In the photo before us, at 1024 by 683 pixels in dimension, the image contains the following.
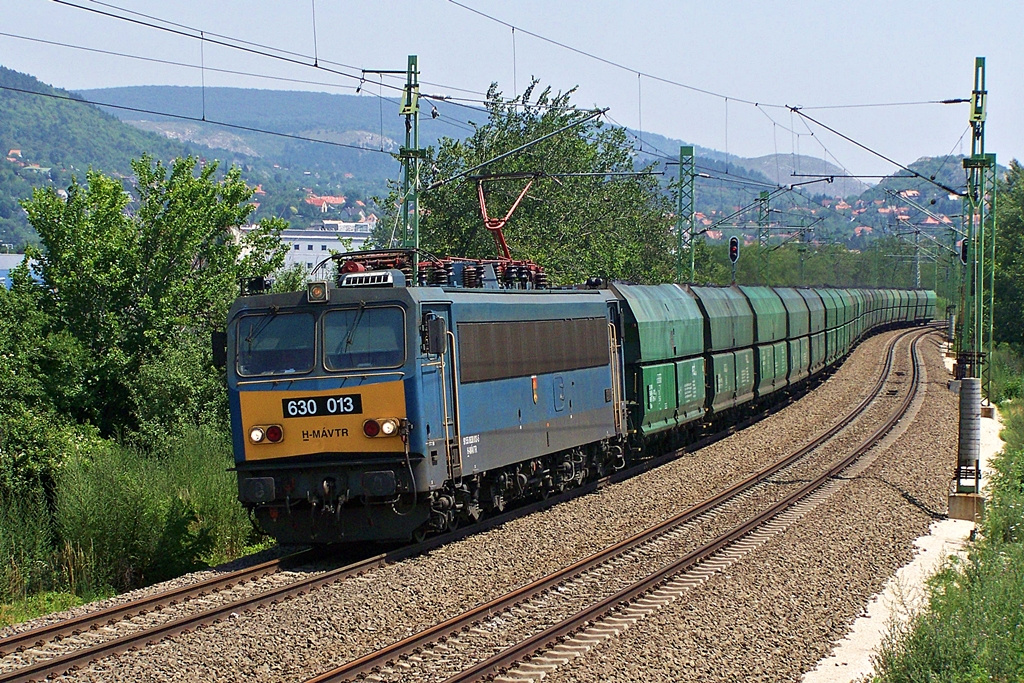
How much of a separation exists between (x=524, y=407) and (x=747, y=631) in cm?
612

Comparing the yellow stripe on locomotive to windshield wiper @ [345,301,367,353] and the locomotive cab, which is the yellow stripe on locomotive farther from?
windshield wiper @ [345,301,367,353]

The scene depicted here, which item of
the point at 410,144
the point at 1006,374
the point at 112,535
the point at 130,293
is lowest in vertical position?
the point at 1006,374

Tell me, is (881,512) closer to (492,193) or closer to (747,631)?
(747,631)

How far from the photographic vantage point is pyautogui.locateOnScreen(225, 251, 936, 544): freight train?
43.7ft

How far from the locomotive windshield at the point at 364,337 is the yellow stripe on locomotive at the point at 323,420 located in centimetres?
32

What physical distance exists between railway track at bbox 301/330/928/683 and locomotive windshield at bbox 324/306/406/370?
3.18 meters

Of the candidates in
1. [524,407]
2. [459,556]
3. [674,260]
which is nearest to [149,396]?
[524,407]

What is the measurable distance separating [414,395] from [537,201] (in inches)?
926

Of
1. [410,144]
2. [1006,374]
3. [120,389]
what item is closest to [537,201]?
[410,144]

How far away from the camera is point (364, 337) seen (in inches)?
531

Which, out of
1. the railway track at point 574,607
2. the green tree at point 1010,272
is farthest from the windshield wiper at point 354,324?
the green tree at point 1010,272

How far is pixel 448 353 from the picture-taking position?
1421 centimetres

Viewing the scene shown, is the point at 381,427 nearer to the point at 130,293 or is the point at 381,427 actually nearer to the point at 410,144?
the point at 410,144

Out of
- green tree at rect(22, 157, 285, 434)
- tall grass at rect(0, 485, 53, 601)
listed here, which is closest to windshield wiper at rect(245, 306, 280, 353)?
tall grass at rect(0, 485, 53, 601)
